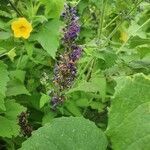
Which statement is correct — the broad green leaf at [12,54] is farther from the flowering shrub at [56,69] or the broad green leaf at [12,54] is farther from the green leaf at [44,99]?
the green leaf at [44,99]

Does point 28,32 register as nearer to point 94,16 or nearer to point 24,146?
point 94,16

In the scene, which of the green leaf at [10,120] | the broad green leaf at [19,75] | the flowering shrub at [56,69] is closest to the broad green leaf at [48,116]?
the flowering shrub at [56,69]

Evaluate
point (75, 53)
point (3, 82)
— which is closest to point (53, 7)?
point (75, 53)

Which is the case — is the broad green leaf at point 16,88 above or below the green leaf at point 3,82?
below

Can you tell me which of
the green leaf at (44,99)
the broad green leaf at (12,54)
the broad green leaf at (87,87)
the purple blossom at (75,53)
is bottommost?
the green leaf at (44,99)

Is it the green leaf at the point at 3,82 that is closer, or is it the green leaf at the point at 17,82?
the green leaf at the point at 3,82

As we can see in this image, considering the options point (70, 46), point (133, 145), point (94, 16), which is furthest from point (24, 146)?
point (94, 16)

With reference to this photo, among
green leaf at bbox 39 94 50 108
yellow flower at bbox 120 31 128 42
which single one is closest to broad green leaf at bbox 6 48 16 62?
green leaf at bbox 39 94 50 108

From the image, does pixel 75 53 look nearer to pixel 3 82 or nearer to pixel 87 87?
pixel 87 87
